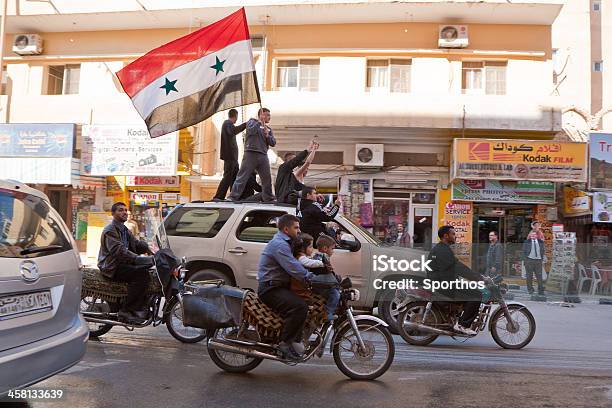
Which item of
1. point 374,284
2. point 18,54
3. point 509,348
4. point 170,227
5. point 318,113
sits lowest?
point 509,348

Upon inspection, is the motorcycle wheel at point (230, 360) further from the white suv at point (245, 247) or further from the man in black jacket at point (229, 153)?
the man in black jacket at point (229, 153)

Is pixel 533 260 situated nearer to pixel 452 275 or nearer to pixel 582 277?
pixel 582 277

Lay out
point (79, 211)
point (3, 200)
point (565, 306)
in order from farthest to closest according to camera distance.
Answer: point (79, 211)
point (565, 306)
point (3, 200)

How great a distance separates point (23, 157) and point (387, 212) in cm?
1352

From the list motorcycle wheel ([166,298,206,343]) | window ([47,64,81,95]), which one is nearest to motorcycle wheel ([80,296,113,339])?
motorcycle wheel ([166,298,206,343])

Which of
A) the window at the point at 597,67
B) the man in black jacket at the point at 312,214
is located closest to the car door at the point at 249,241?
the man in black jacket at the point at 312,214

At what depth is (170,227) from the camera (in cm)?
912

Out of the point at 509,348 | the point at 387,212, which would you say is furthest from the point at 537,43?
the point at 509,348

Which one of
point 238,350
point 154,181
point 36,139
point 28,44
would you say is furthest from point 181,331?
point 28,44

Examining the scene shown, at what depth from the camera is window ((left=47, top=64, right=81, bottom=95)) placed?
22.4 m

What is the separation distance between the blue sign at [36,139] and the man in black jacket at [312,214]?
14624 millimetres

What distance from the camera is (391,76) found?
20047mm

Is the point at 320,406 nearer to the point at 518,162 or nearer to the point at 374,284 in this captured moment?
the point at 374,284

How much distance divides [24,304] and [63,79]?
21.2m
